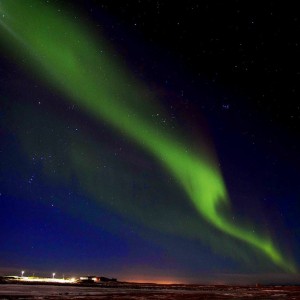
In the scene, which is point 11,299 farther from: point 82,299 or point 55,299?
point 82,299

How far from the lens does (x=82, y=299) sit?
37.8 meters

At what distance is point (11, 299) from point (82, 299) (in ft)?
23.3

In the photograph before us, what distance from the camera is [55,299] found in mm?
36156

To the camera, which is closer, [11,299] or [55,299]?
[11,299]

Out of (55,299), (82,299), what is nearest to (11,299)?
(55,299)

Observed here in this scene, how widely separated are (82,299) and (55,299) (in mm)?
2828

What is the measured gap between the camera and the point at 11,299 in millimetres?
33406

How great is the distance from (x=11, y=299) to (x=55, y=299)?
14.1ft

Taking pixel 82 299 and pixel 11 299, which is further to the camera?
pixel 82 299
